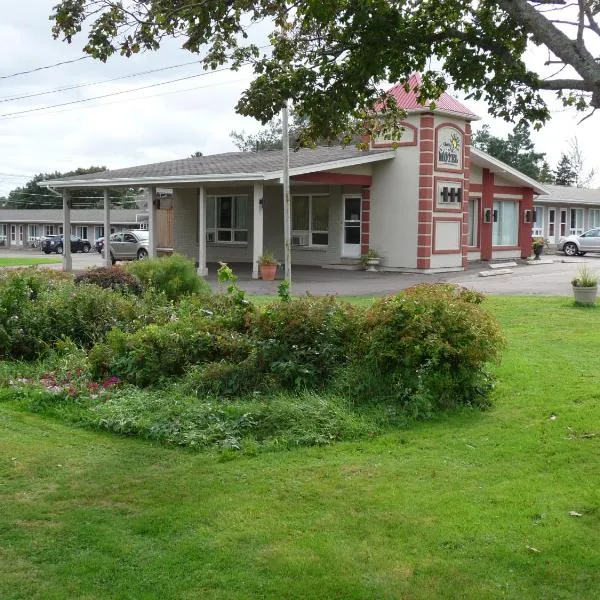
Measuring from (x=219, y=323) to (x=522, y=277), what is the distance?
18.5 m

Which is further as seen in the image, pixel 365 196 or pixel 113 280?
pixel 365 196

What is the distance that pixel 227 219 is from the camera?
108 feet

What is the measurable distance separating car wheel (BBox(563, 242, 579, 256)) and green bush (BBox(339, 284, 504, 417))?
34262 mm

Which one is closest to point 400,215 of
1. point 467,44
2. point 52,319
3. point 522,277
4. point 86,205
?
point 522,277

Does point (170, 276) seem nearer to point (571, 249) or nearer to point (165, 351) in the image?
A: point (165, 351)

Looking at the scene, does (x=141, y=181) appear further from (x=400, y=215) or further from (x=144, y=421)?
(x=144, y=421)

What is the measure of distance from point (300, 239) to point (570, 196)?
23762 mm

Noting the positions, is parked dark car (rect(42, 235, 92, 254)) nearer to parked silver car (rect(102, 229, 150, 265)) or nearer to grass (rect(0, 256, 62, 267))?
grass (rect(0, 256, 62, 267))

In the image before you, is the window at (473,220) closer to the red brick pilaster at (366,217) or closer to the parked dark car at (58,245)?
the red brick pilaster at (366,217)

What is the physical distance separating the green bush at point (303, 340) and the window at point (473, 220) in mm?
24524

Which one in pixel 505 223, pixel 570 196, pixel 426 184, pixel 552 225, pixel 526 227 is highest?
pixel 570 196

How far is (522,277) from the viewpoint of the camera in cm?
2578

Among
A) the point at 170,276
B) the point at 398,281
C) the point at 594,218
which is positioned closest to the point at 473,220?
the point at 398,281

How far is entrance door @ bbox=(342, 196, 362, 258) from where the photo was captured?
29109 millimetres
